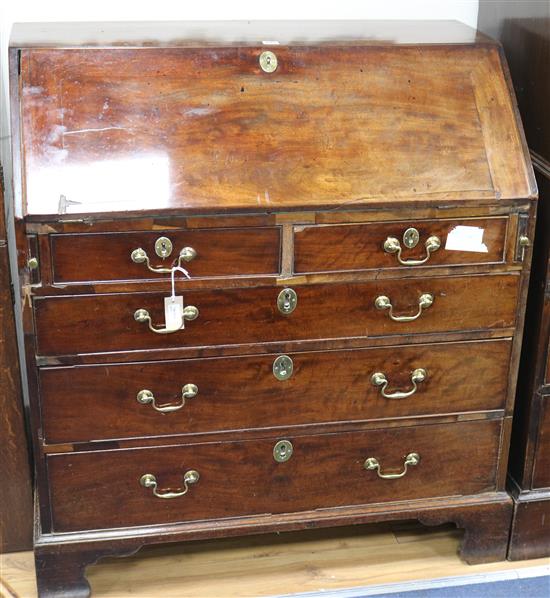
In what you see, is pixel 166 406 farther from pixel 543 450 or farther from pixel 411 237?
pixel 543 450

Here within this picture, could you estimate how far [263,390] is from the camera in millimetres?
2188

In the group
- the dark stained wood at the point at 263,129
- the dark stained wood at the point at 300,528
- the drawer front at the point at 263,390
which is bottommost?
the dark stained wood at the point at 300,528

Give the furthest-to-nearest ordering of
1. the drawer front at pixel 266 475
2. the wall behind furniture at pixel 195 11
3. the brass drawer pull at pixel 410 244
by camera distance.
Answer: the wall behind furniture at pixel 195 11 → the drawer front at pixel 266 475 → the brass drawer pull at pixel 410 244

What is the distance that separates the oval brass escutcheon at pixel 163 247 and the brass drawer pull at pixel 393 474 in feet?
2.38

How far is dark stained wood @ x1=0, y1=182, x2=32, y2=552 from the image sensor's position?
2.21 metres

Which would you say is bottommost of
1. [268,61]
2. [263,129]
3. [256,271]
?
[256,271]

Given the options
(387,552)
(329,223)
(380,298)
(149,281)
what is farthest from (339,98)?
(387,552)

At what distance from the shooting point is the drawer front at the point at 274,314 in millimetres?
2041

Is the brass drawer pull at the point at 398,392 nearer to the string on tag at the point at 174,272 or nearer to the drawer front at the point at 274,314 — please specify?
the drawer front at the point at 274,314

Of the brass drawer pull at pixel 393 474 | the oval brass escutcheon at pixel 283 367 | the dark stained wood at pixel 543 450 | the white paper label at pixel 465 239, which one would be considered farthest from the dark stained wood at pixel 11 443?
the dark stained wood at pixel 543 450

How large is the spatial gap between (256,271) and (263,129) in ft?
1.01

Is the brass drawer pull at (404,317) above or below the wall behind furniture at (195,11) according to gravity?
below

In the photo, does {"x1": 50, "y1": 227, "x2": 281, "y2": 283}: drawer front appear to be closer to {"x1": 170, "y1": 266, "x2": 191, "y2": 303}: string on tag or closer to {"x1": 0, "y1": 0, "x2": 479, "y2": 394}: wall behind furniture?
{"x1": 170, "y1": 266, "x2": 191, "y2": 303}: string on tag

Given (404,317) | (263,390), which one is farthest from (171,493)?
(404,317)
